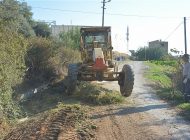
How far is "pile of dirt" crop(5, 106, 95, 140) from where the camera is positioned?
12242 millimetres

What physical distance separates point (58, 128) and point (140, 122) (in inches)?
112

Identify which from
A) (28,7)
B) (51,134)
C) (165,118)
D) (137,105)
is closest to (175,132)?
(165,118)

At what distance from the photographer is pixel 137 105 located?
60.7 feet

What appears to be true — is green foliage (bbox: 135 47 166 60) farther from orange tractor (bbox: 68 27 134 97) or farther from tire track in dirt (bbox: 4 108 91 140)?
tire track in dirt (bbox: 4 108 91 140)

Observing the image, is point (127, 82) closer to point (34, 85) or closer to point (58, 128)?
point (58, 128)

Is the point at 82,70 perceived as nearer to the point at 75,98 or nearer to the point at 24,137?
the point at 75,98

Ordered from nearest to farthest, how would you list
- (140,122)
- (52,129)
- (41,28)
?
(52,129) → (140,122) → (41,28)

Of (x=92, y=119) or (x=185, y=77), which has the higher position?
(x=185, y=77)

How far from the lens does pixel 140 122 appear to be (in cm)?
1455

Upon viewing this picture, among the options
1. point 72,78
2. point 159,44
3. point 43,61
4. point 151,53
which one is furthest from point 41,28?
point 159,44

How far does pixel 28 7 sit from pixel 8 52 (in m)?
44.2

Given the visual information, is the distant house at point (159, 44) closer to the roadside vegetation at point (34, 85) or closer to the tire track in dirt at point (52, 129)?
the roadside vegetation at point (34, 85)

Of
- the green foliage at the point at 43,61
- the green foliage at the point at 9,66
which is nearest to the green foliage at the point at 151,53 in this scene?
the green foliage at the point at 43,61

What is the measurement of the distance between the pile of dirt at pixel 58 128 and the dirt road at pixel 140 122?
0.43 metres
